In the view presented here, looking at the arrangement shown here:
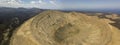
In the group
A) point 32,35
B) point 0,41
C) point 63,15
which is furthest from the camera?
point 0,41

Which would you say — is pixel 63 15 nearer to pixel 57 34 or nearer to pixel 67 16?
pixel 67 16

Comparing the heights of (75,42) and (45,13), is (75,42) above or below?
below

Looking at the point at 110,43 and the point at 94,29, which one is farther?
the point at 110,43

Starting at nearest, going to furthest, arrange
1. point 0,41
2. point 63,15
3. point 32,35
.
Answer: point 63,15
point 32,35
point 0,41

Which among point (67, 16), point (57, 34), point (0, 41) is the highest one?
point (67, 16)

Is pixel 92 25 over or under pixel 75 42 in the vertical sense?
over

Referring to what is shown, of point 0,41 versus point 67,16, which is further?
point 0,41

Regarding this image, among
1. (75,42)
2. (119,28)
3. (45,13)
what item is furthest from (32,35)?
(119,28)

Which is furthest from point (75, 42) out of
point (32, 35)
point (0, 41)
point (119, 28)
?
point (0, 41)

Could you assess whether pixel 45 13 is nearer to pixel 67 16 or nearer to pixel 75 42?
pixel 67 16
